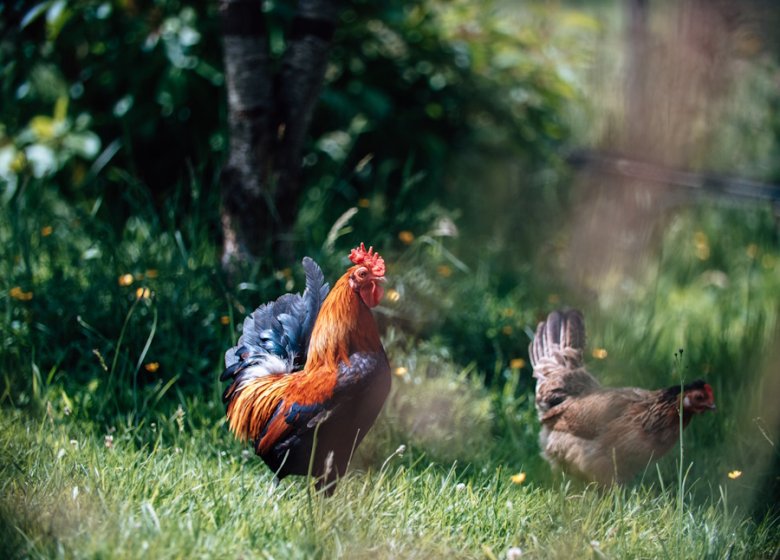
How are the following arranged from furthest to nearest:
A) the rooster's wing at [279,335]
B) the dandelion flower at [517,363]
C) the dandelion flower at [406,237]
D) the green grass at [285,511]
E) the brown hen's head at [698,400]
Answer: the dandelion flower at [406,237]
the dandelion flower at [517,363]
the brown hen's head at [698,400]
the rooster's wing at [279,335]
the green grass at [285,511]

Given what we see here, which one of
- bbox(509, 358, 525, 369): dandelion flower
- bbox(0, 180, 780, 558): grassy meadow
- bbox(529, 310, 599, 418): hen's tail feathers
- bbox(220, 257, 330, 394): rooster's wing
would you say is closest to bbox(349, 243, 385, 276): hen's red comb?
bbox(220, 257, 330, 394): rooster's wing

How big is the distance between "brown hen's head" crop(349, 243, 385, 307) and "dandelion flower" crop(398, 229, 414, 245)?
5.07 ft

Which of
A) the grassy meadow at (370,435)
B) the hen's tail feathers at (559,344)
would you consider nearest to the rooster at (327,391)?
the grassy meadow at (370,435)

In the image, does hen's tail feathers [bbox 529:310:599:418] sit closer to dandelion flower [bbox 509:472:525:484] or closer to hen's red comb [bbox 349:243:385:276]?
dandelion flower [bbox 509:472:525:484]

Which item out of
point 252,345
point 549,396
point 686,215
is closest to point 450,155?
point 686,215

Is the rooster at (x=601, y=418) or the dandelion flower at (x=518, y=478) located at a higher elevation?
the rooster at (x=601, y=418)

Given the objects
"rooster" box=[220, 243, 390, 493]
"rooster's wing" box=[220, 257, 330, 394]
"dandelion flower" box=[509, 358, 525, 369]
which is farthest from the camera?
"dandelion flower" box=[509, 358, 525, 369]

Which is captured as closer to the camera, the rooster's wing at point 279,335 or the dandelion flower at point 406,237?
the rooster's wing at point 279,335

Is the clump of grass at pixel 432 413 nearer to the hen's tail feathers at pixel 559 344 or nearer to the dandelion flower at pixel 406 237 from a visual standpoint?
the hen's tail feathers at pixel 559 344

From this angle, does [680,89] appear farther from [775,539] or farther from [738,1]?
[775,539]

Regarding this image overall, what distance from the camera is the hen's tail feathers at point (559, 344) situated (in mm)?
3781

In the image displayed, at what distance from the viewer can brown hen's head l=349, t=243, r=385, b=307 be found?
9.73 ft

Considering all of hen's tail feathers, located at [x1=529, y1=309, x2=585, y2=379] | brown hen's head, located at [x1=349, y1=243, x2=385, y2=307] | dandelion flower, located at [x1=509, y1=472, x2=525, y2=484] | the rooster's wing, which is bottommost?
dandelion flower, located at [x1=509, y1=472, x2=525, y2=484]

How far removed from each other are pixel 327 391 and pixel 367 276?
0.40 m
